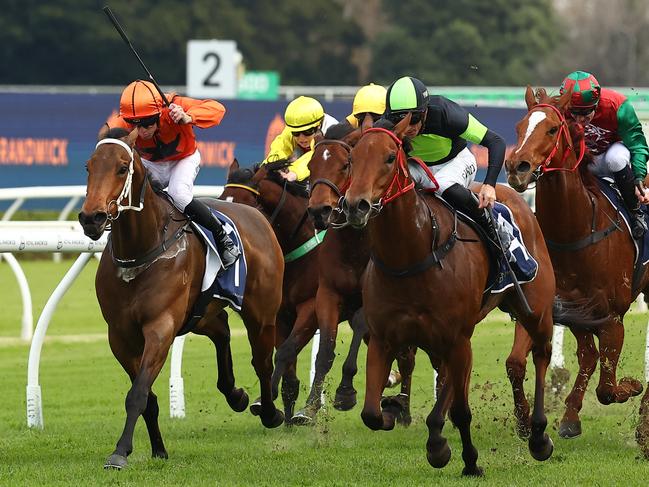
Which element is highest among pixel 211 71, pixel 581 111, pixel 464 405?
pixel 211 71

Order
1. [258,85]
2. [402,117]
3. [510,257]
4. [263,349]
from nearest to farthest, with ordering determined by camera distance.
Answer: [402,117]
[510,257]
[263,349]
[258,85]

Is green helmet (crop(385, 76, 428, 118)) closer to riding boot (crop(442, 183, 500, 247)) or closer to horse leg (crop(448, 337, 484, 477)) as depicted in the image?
riding boot (crop(442, 183, 500, 247))

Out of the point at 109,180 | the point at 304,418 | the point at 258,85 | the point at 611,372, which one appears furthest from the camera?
the point at 258,85

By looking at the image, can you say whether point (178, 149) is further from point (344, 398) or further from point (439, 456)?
point (439, 456)

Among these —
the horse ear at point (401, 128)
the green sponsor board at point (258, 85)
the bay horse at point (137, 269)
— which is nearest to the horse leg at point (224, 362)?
the bay horse at point (137, 269)

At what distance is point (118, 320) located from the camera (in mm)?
6293

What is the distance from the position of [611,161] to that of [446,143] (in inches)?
51.2

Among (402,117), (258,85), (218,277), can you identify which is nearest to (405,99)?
(402,117)

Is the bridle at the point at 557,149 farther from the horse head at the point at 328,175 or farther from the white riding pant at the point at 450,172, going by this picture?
the horse head at the point at 328,175

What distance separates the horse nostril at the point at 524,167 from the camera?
21.5 feet

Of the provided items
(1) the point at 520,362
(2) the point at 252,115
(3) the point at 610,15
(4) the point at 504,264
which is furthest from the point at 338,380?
(3) the point at 610,15

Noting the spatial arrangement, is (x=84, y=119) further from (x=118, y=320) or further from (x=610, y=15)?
(x=610, y=15)

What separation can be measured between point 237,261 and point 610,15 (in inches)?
2050

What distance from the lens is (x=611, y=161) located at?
739 centimetres
